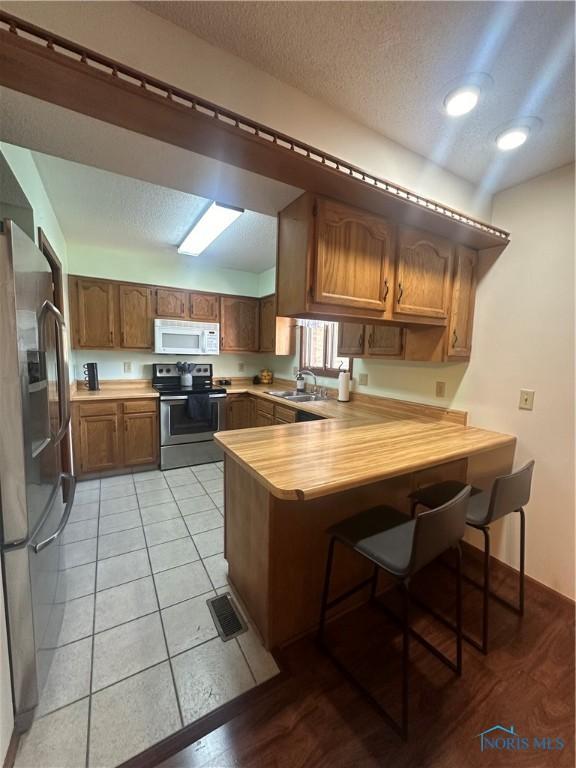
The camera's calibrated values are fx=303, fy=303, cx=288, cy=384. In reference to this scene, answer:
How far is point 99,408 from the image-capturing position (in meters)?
3.25

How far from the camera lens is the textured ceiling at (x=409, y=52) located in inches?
37.3

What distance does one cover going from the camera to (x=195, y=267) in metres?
4.11

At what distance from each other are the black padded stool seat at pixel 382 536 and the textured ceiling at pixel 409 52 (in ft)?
5.87

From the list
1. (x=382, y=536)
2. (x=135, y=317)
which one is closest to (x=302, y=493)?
(x=382, y=536)

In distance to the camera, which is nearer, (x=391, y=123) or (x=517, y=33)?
(x=517, y=33)

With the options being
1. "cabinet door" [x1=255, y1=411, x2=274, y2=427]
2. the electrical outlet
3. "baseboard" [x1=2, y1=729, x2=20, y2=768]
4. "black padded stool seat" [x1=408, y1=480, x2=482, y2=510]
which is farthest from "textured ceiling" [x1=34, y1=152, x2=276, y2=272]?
"baseboard" [x1=2, y1=729, x2=20, y2=768]

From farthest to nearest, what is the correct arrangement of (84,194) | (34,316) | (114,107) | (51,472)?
1. (84,194)
2. (51,472)
3. (34,316)
4. (114,107)

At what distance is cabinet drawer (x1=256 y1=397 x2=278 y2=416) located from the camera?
11.5ft

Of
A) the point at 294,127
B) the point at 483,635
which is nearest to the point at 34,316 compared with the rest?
the point at 294,127

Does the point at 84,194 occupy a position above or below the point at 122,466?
above

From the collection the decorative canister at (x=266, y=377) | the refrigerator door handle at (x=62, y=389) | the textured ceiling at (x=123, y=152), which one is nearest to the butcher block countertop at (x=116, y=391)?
the decorative canister at (x=266, y=377)

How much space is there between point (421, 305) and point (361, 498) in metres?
1.21

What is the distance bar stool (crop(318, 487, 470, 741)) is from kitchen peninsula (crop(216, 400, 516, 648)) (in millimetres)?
138

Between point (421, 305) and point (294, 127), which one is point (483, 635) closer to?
point (421, 305)
